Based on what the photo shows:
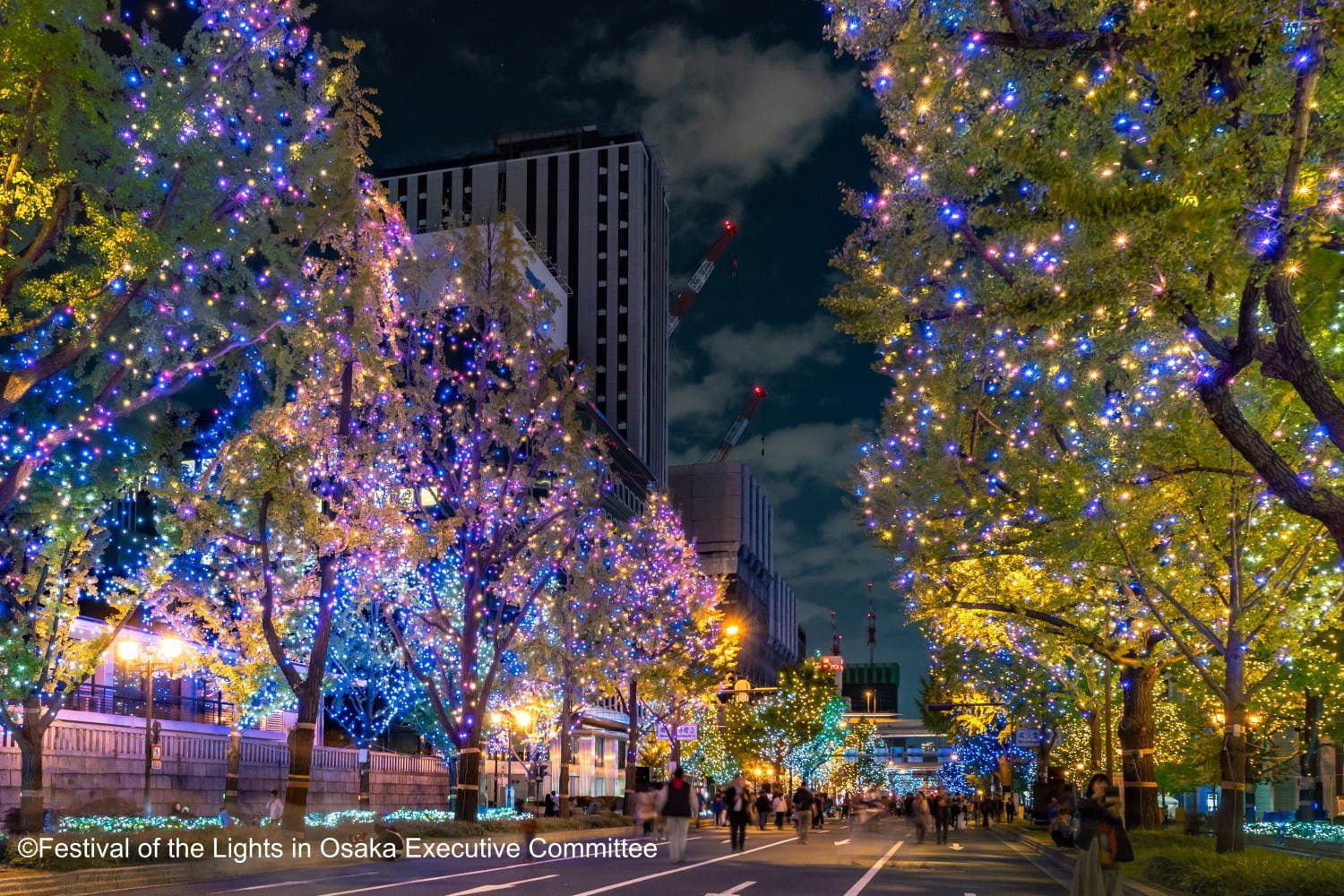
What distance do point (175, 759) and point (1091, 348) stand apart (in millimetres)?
25198

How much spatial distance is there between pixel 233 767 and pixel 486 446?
11459 mm

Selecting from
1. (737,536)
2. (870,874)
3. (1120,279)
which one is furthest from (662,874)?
(737,536)

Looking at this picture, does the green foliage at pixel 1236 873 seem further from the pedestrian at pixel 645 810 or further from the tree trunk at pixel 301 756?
the pedestrian at pixel 645 810

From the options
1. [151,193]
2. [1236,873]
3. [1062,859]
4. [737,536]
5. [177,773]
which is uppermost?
[737,536]

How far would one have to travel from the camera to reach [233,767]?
30.9m

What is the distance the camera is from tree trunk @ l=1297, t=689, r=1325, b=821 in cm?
3556

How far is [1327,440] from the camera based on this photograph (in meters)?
16.5

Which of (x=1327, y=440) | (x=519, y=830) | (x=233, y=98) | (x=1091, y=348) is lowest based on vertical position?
(x=519, y=830)

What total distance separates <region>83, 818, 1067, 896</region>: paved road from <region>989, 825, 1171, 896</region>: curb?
0.63 meters

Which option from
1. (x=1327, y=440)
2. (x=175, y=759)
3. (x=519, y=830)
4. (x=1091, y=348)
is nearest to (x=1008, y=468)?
(x=1091, y=348)

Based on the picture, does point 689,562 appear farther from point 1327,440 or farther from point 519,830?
point 1327,440

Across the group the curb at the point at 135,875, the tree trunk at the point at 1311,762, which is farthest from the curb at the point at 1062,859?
the curb at the point at 135,875

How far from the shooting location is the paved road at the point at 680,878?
45.5 ft

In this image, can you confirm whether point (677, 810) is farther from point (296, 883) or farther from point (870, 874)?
point (296, 883)
